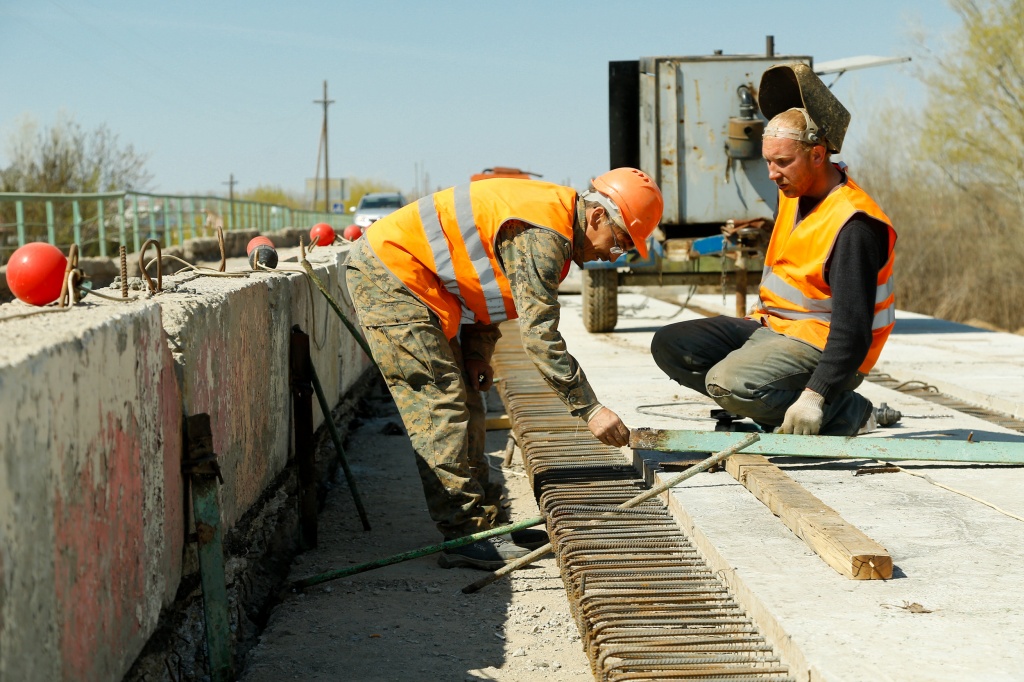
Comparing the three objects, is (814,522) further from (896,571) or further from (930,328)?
(930,328)

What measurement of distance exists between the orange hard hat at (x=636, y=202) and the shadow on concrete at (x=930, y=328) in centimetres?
704

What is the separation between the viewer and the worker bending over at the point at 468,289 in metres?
4.02

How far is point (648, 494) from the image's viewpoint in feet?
13.4

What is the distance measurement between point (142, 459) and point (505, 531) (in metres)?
1.74

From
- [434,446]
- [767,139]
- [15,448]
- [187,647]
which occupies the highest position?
[767,139]

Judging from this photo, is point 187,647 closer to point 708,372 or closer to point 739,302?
point 708,372

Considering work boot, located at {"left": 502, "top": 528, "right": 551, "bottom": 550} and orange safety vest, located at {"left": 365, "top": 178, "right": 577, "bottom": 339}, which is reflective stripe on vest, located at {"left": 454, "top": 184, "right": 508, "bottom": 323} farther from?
work boot, located at {"left": 502, "top": 528, "right": 551, "bottom": 550}

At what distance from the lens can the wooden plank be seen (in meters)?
3.07

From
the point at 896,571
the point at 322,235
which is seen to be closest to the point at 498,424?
the point at 322,235

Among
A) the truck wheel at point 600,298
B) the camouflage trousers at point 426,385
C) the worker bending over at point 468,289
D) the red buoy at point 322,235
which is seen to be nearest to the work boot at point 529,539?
the worker bending over at point 468,289

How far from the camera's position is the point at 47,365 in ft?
7.14

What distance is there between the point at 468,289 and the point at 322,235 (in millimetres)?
3923

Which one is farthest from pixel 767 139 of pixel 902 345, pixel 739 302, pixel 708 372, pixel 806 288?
pixel 739 302

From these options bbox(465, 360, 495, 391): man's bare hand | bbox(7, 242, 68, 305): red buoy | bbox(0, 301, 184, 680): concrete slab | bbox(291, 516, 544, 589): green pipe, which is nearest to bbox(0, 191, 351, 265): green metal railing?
bbox(465, 360, 495, 391): man's bare hand
